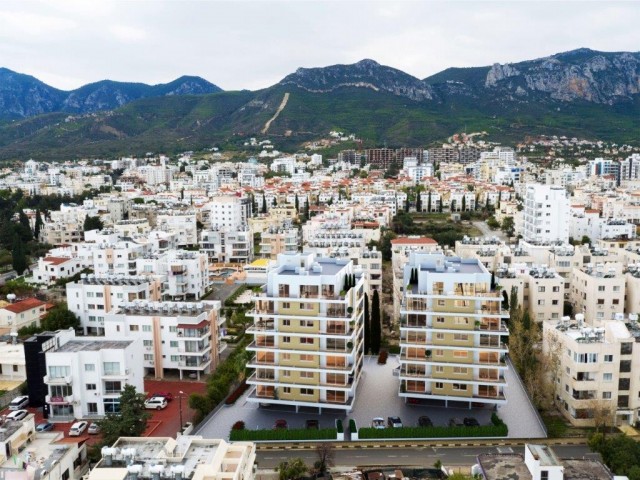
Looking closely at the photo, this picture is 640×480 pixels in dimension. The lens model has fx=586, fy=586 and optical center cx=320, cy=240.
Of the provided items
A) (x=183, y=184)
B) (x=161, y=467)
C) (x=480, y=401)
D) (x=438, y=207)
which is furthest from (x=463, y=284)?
(x=183, y=184)

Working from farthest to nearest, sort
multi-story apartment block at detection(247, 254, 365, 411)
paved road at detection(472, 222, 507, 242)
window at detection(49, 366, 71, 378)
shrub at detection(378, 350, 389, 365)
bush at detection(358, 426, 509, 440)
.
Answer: paved road at detection(472, 222, 507, 242)
shrub at detection(378, 350, 389, 365)
window at detection(49, 366, 71, 378)
multi-story apartment block at detection(247, 254, 365, 411)
bush at detection(358, 426, 509, 440)

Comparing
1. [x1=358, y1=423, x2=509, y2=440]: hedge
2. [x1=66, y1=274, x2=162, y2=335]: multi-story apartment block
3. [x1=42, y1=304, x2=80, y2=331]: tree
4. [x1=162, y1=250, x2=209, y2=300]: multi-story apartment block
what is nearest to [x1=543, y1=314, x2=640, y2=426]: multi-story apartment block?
[x1=358, y1=423, x2=509, y2=440]: hedge

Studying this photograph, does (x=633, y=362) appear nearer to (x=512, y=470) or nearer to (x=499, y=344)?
(x=499, y=344)

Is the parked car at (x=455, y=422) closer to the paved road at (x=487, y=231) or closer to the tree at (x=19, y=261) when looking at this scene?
the tree at (x=19, y=261)

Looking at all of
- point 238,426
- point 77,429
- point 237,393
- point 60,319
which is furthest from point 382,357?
point 60,319

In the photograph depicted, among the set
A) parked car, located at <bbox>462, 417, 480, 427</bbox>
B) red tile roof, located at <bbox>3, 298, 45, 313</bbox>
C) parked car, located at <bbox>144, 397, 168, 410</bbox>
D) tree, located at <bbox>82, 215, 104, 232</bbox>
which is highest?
tree, located at <bbox>82, 215, 104, 232</bbox>

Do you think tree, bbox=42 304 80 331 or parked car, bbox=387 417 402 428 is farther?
tree, bbox=42 304 80 331

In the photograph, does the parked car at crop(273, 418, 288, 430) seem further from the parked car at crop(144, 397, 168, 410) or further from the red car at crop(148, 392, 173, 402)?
the red car at crop(148, 392, 173, 402)

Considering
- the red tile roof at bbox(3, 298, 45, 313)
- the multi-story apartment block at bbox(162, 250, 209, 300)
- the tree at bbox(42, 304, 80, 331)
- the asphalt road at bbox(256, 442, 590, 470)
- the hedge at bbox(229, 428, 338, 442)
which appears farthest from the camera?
the multi-story apartment block at bbox(162, 250, 209, 300)
